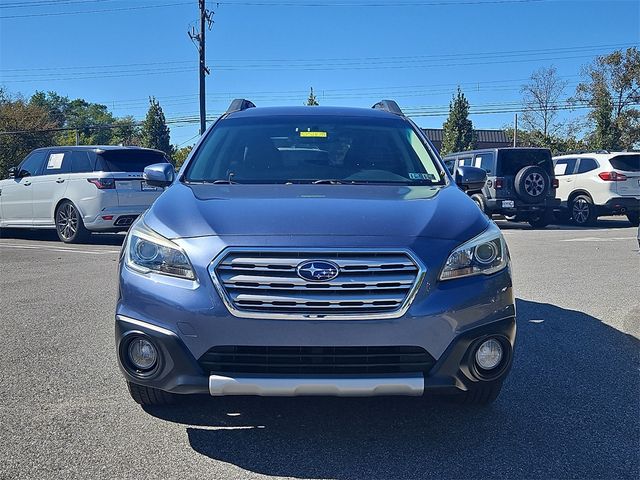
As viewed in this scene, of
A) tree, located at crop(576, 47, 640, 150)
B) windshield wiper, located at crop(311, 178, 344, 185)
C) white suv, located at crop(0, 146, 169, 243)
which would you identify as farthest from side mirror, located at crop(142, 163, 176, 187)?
tree, located at crop(576, 47, 640, 150)

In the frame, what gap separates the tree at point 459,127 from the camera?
4466cm

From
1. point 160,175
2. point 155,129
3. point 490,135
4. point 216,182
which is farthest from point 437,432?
point 490,135

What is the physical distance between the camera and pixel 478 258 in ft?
10.3

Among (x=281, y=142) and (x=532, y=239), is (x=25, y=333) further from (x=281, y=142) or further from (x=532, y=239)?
(x=532, y=239)

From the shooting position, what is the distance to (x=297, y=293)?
9.59 ft

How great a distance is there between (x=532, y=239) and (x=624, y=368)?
908 centimetres

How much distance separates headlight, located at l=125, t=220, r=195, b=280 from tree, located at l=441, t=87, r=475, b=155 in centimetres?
4286

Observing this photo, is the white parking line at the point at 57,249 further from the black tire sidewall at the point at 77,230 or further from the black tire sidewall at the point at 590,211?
the black tire sidewall at the point at 590,211

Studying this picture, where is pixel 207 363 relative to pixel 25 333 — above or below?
above

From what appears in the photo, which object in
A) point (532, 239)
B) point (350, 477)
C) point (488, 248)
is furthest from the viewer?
point (532, 239)

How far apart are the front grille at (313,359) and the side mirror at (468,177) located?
1.99 m

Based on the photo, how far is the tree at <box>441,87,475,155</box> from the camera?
1758 inches

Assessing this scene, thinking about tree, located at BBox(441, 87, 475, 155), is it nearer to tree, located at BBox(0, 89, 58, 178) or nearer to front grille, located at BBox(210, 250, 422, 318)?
tree, located at BBox(0, 89, 58, 178)

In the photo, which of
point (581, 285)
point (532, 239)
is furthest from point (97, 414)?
point (532, 239)
